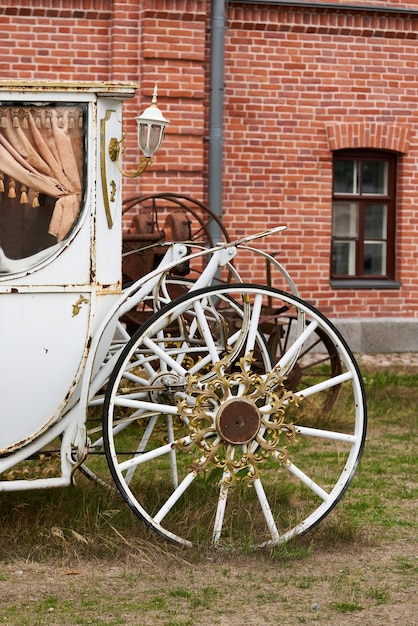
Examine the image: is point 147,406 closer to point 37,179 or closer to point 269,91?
point 37,179

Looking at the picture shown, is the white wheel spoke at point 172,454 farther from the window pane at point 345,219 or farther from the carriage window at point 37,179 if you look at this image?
the window pane at point 345,219

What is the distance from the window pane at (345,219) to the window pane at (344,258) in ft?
0.38

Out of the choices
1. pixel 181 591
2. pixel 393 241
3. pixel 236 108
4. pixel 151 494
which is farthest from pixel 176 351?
pixel 393 241

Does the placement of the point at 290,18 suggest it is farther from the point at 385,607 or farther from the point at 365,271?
the point at 385,607

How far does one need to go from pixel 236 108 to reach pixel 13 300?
822 cm

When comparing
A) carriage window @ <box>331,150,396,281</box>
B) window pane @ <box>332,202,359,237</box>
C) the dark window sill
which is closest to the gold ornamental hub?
the dark window sill

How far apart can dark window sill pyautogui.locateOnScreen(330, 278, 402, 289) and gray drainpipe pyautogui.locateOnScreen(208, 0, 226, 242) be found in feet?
5.54

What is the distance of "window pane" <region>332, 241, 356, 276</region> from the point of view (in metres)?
13.7

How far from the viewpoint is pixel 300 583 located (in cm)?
484

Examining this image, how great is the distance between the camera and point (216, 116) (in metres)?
12.6

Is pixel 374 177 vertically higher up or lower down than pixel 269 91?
lower down

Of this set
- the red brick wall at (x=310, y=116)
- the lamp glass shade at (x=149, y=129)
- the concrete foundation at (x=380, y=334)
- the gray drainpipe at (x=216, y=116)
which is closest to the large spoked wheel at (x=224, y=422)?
the lamp glass shade at (x=149, y=129)

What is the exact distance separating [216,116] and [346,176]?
1.89 m

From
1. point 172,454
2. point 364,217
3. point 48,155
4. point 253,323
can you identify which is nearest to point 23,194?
point 48,155
